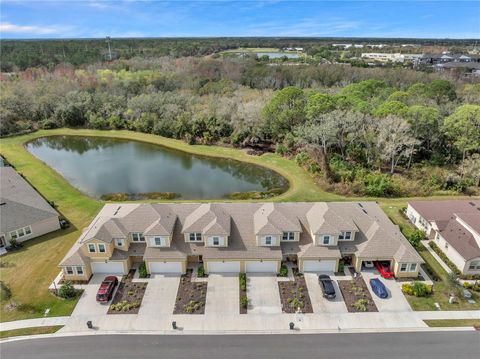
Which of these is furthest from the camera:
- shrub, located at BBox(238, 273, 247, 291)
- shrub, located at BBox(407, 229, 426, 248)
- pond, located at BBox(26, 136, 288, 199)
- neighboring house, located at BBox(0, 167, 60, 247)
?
pond, located at BBox(26, 136, 288, 199)

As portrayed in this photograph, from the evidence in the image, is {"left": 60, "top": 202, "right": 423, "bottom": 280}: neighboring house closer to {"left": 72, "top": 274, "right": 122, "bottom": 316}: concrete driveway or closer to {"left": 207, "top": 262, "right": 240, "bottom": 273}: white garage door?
{"left": 207, "top": 262, "right": 240, "bottom": 273}: white garage door

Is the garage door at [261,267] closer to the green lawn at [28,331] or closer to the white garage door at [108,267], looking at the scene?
the white garage door at [108,267]

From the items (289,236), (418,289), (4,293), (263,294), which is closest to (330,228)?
(289,236)

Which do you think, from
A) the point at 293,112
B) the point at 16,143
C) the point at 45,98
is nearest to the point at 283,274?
the point at 293,112

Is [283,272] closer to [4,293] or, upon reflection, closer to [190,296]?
[190,296]

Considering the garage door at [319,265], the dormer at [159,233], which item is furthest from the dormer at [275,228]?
the dormer at [159,233]

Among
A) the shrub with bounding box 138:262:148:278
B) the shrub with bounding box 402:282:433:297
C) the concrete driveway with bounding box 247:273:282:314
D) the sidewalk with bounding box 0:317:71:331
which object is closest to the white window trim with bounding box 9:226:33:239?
the sidewalk with bounding box 0:317:71:331
